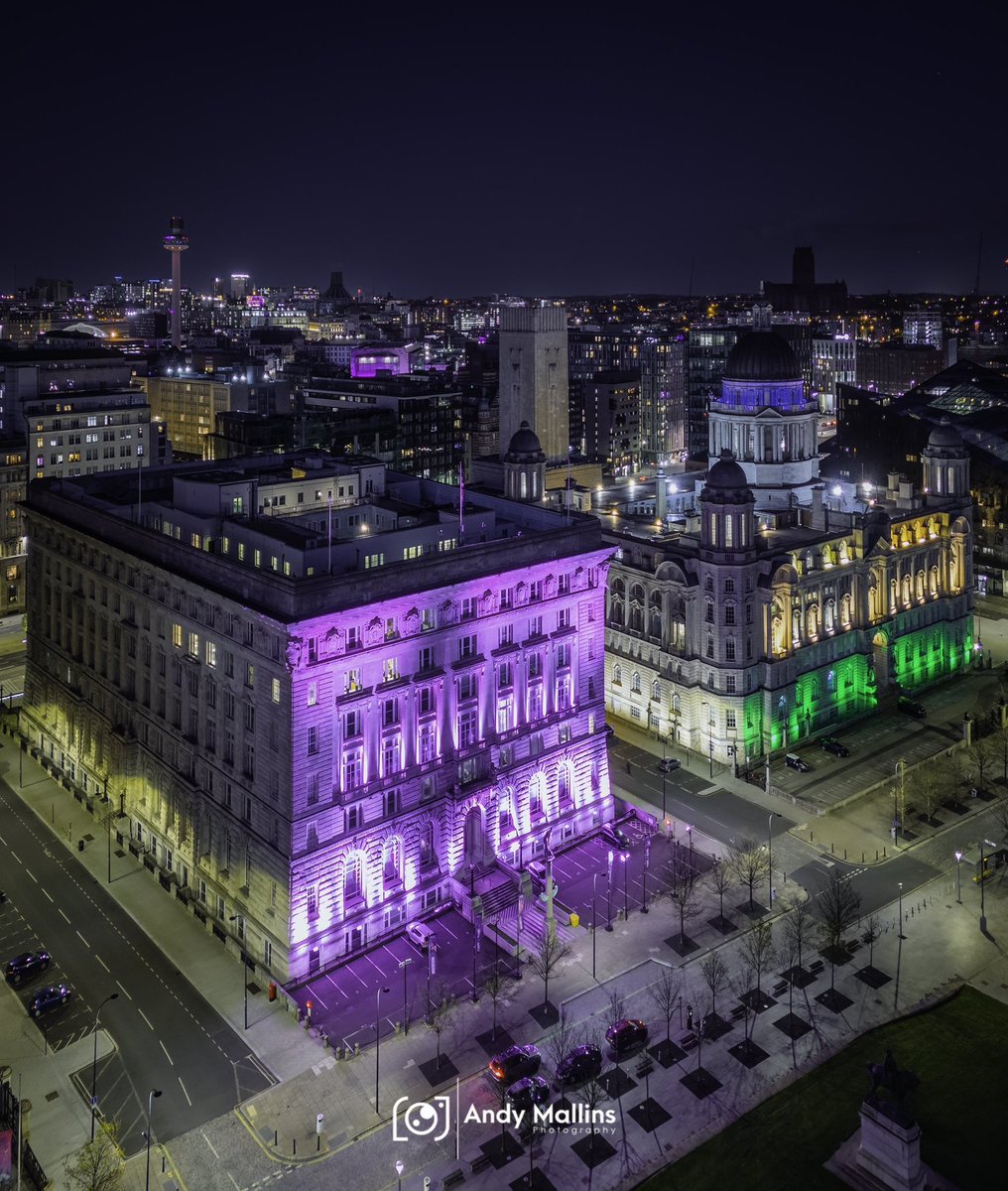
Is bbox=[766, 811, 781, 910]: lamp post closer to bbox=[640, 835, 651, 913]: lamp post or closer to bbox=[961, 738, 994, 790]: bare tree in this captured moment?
bbox=[640, 835, 651, 913]: lamp post

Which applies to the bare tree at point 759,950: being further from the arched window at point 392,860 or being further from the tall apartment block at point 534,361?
the tall apartment block at point 534,361

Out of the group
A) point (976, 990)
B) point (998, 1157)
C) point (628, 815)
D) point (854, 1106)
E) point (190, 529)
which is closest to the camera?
point (998, 1157)

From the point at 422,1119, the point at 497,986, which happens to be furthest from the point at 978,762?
the point at 422,1119

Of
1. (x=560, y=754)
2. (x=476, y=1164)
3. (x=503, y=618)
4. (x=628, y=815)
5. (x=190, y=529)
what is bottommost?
(x=476, y=1164)

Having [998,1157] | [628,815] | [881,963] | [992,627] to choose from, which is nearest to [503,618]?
[628,815]

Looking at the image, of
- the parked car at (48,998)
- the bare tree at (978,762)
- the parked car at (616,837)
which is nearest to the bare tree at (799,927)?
the parked car at (616,837)

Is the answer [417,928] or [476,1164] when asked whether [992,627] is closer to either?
[417,928]
